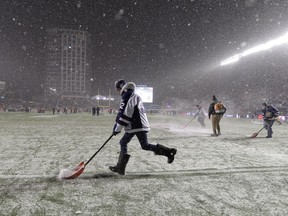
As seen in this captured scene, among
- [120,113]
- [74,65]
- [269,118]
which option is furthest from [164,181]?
[74,65]

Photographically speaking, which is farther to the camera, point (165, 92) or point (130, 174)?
point (165, 92)

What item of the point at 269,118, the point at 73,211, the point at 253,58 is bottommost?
the point at 73,211

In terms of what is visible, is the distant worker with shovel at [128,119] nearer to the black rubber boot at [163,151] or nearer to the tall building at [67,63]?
the black rubber boot at [163,151]

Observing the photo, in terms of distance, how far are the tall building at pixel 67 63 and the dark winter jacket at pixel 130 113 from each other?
479ft

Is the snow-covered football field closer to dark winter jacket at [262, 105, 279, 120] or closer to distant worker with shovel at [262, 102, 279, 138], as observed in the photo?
distant worker with shovel at [262, 102, 279, 138]

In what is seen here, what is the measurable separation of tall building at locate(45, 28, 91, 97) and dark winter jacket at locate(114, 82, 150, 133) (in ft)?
479

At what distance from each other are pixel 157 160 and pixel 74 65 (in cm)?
14920

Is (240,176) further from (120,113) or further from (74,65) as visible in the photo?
(74,65)

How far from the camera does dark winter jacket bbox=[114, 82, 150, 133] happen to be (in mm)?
4742

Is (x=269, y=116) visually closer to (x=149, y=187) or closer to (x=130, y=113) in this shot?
(x=130, y=113)

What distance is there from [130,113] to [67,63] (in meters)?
151

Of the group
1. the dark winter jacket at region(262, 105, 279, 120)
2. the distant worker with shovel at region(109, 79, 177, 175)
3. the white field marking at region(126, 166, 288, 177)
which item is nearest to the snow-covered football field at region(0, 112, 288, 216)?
the white field marking at region(126, 166, 288, 177)

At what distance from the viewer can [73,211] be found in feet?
10.4

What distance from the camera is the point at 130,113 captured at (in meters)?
4.74
